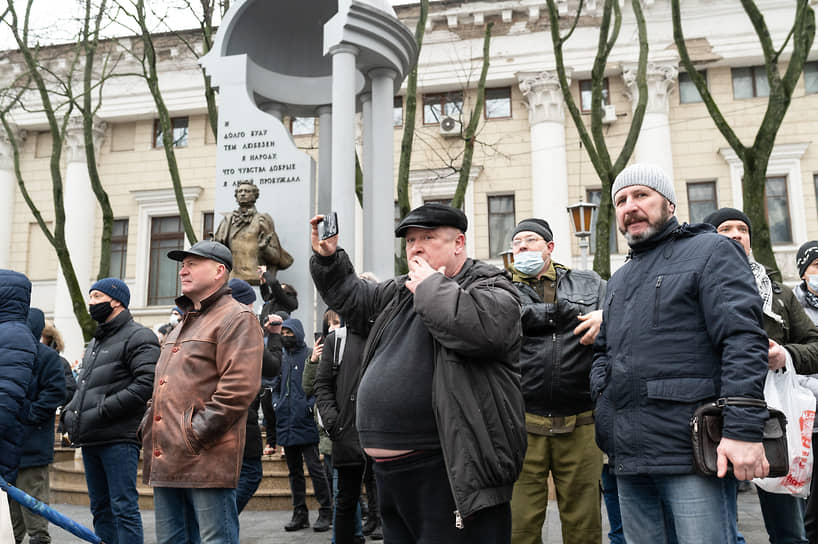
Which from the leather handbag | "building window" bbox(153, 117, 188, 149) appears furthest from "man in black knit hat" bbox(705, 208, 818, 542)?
"building window" bbox(153, 117, 188, 149)

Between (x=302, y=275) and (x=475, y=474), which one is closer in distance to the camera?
(x=475, y=474)

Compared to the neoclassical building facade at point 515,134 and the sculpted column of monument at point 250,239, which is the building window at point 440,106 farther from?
the sculpted column of monument at point 250,239

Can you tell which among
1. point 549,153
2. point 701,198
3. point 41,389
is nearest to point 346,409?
point 41,389

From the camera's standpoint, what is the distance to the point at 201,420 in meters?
3.39

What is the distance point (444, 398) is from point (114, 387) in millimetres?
2813

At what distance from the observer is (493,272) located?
2.77 meters

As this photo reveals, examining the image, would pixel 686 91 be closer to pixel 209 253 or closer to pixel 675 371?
pixel 209 253

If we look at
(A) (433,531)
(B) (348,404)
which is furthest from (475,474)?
(B) (348,404)

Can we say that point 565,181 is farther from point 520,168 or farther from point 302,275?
point 302,275

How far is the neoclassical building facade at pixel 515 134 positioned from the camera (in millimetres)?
19406

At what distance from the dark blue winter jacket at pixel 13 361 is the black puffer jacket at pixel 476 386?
2631 millimetres

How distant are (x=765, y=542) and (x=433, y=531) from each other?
145 inches

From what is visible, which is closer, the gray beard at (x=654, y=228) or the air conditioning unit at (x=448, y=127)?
the gray beard at (x=654, y=228)

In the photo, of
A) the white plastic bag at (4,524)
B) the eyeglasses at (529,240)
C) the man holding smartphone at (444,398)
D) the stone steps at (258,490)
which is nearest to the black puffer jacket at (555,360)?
the eyeglasses at (529,240)
